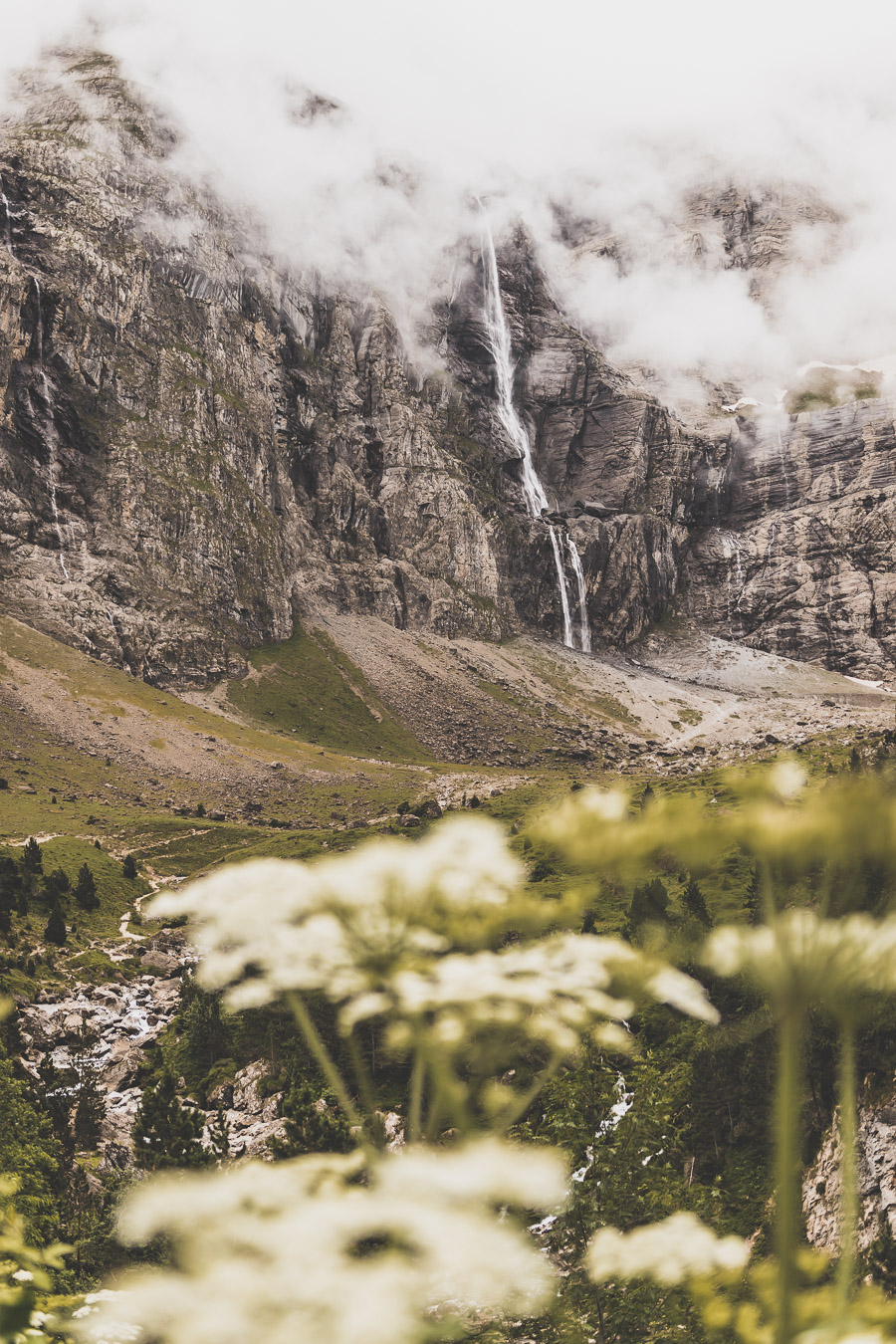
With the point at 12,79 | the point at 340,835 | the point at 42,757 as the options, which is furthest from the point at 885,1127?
the point at 12,79

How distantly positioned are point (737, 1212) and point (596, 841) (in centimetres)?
1853

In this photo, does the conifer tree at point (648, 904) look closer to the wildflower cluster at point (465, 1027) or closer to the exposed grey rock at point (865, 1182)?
the exposed grey rock at point (865, 1182)

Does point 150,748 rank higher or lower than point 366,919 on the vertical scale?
lower

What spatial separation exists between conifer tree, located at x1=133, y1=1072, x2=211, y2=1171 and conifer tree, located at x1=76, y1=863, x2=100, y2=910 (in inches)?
1263

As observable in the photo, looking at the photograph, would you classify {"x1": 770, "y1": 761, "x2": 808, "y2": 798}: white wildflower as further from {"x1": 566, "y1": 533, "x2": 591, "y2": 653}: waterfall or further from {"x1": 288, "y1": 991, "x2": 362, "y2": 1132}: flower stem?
{"x1": 566, "y1": 533, "x2": 591, "y2": 653}: waterfall

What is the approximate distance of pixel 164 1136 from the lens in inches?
746

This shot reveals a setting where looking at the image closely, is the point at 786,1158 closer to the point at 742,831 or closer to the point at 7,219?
the point at 742,831

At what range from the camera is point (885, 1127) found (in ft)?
42.2

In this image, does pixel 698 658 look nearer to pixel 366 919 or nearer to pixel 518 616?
pixel 518 616

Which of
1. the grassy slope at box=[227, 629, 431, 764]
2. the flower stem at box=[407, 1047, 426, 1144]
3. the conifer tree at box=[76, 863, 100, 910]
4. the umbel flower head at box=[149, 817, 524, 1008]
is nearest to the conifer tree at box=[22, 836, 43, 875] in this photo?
the conifer tree at box=[76, 863, 100, 910]

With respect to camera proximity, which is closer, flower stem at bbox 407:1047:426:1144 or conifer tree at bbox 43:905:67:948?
flower stem at bbox 407:1047:426:1144

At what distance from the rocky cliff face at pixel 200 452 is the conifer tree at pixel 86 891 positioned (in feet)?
252

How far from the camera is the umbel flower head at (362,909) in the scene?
105 inches

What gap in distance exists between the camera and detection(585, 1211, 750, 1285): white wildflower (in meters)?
2.74
